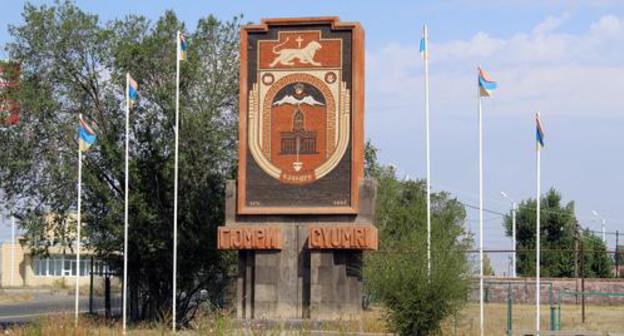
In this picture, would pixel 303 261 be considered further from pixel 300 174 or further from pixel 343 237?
pixel 300 174

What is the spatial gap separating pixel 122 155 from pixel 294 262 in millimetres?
8897

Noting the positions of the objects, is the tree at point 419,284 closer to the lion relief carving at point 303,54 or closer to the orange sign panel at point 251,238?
the orange sign panel at point 251,238

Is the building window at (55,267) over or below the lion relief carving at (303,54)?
below

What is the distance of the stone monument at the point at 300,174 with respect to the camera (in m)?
33.4

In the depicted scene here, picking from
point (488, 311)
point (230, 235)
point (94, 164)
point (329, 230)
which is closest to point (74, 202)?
point (94, 164)

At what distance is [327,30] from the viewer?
3428 centimetres

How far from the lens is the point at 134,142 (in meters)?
40.4

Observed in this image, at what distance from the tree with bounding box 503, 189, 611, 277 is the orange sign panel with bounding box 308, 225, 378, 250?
4374cm

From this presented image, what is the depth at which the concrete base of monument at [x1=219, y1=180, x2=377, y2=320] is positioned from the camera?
108 ft

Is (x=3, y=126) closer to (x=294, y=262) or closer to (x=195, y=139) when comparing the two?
(x=195, y=139)

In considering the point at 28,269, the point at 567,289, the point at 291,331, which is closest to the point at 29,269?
the point at 28,269

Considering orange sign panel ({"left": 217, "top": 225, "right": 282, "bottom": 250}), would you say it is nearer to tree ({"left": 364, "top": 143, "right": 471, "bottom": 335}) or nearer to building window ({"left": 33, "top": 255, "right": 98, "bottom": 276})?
tree ({"left": 364, "top": 143, "right": 471, "bottom": 335})

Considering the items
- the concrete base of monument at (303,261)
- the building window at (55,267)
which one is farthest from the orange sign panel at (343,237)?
the building window at (55,267)

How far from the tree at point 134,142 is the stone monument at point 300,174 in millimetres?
5659
